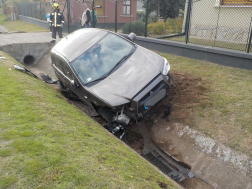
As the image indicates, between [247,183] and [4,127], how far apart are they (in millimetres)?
4085

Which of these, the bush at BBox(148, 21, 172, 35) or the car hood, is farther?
the bush at BBox(148, 21, 172, 35)

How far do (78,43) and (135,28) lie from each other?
5.66 metres

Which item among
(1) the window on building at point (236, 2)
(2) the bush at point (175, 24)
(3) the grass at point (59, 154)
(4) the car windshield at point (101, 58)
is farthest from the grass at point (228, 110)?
(2) the bush at point (175, 24)

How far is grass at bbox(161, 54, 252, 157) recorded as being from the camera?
13.5 feet

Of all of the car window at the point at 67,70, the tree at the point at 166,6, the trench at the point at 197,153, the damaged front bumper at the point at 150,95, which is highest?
the tree at the point at 166,6

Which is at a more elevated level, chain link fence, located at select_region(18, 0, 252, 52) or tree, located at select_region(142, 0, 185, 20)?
tree, located at select_region(142, 0, 185, 20)

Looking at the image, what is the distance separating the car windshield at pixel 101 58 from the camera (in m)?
4.99

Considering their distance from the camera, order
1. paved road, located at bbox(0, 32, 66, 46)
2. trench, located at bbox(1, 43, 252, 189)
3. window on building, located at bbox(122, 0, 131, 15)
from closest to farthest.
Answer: trench, located at bbox(1, 43, 252, 189), paved road, located at bbox(0, 32, 66, 46), window on building, located at bbox(122, 0, 131, 15)

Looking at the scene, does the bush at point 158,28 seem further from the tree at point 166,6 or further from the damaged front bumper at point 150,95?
the damaged front bumper at point 150,95

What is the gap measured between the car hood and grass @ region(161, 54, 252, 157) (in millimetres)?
1374

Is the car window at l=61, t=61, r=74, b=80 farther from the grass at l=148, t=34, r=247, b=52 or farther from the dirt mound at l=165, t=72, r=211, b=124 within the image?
the grass at l=148, t=34, r=247, b=52

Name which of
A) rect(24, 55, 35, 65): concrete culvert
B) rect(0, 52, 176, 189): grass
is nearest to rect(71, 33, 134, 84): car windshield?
rect(0, 52, 176, 189): grass

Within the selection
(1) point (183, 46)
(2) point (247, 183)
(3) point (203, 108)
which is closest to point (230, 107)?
(3) point (203, 108)

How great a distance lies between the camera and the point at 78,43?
18.9 ft
